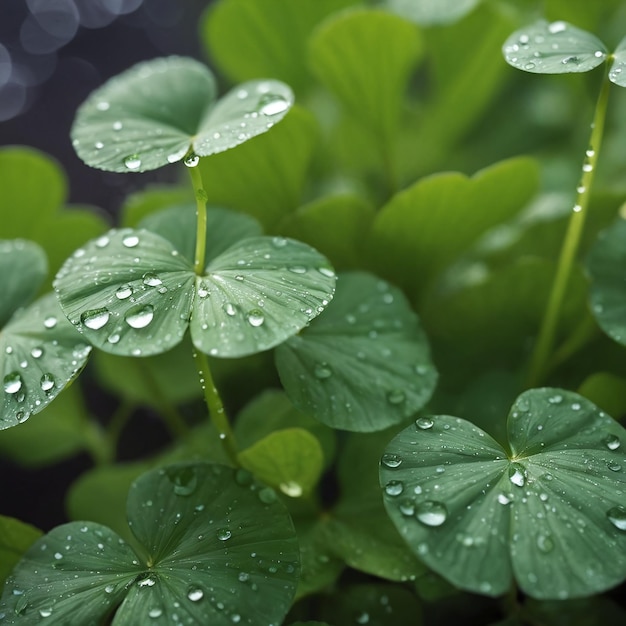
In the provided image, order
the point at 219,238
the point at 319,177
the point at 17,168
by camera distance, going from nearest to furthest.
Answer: the point at 219,238 → the point at 17,168 → the point at 319,177

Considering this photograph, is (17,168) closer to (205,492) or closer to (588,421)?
(205,492)

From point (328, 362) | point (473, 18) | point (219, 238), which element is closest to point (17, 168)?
point (219, 238)

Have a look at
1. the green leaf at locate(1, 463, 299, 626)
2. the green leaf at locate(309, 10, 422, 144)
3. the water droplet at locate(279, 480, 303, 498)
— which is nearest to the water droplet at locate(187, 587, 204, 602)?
the green leaf at locate(1, 463, 299, 626)

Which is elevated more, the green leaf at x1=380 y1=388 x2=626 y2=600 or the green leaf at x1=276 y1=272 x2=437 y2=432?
the green leaf at x1=380 y1=388 x2=626 y2=600

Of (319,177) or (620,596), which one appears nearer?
(620,596)

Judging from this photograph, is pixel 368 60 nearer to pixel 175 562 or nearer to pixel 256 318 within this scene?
pixel 256 318

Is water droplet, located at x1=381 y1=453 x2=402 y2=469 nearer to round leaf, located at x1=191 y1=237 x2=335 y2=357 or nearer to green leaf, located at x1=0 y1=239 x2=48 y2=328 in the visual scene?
round leaf, located at x1=191 y1=237 x2=335 y2=357

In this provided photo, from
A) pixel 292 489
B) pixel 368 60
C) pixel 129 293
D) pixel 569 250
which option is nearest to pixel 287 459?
pixel 292 489
